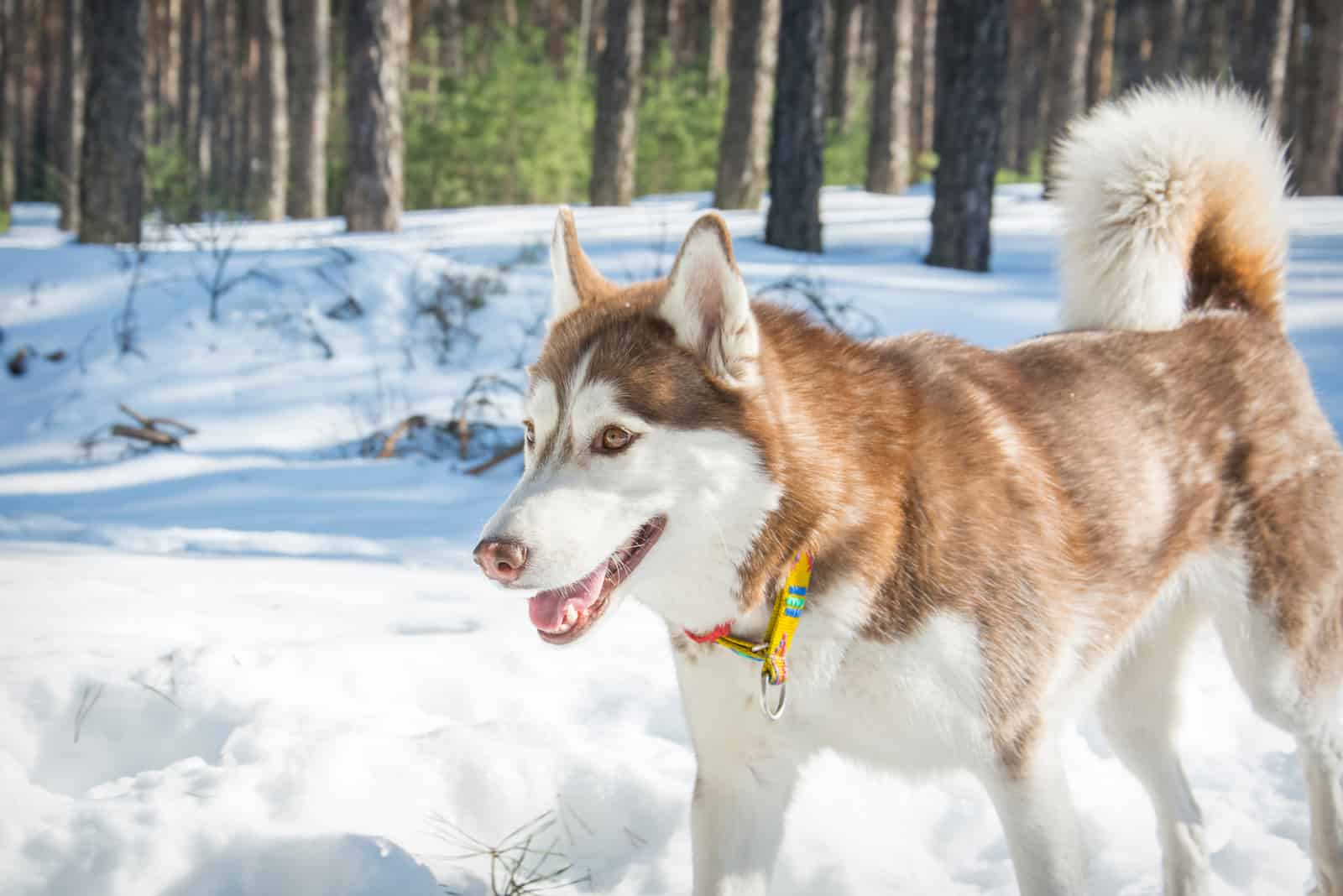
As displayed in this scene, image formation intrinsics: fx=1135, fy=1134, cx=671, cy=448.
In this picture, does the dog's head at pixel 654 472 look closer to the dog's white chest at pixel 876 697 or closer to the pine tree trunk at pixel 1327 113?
the dog's white chest at pixel 876 697

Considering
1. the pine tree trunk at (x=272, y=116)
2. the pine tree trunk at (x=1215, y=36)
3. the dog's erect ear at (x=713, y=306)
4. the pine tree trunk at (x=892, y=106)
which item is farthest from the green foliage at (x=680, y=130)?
the dog's erect ear at (x=713, y=306)

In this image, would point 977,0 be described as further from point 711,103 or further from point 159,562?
point 711,103

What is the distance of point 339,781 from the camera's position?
100.0 inches

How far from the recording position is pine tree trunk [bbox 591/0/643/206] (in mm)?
12750

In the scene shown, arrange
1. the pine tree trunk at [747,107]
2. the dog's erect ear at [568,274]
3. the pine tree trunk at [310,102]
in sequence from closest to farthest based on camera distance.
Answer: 1. the dog's erect ear at [568,274]
2. the pine tree trunk at [747,107]
3. the pine tree trunk at [310,102]

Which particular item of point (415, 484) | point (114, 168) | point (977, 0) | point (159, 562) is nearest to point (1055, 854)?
point (159, 562)

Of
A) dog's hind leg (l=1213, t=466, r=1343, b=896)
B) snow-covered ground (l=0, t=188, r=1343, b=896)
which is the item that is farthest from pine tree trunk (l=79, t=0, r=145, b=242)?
dog's hind leg (l=1213, t=466, r=1343, b=896)

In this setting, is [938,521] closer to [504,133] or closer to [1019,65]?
[504,133]

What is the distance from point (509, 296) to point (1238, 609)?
20.4 ft

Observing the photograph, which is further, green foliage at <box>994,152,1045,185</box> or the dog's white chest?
green foliage at <box>994,152,1045,185</box>

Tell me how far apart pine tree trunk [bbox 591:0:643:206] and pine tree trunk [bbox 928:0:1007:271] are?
17.2 ft

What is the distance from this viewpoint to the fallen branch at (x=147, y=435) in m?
6.05

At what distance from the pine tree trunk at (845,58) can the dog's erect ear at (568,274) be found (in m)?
17.6

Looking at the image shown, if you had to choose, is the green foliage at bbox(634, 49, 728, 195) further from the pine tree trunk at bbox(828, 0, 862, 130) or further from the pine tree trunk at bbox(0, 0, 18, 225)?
the pine tree trunk at bbox(0, 0, 18, 225)
